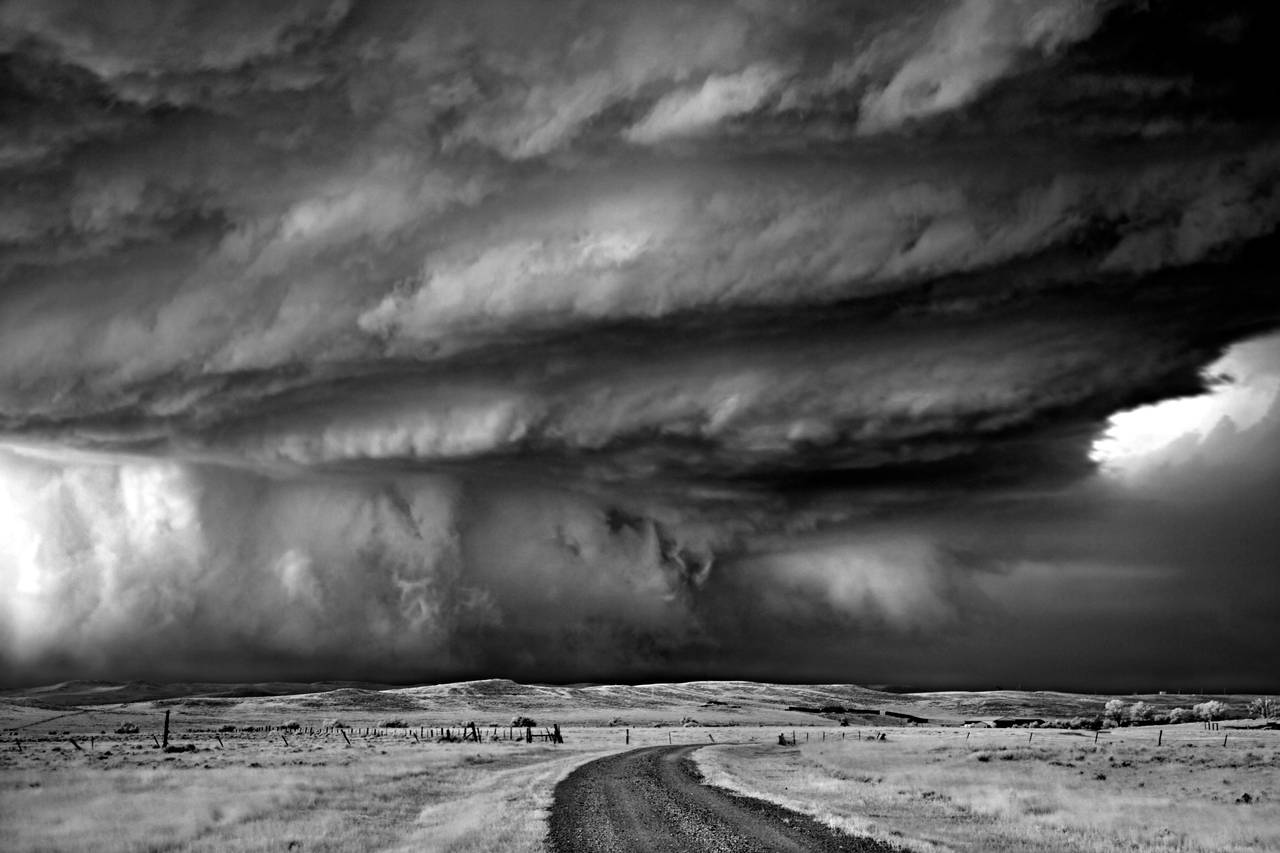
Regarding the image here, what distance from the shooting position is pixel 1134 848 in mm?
21922

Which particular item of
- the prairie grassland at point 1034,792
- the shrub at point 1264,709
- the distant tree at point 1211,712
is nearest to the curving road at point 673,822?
the prairie grassland at point 1034,792

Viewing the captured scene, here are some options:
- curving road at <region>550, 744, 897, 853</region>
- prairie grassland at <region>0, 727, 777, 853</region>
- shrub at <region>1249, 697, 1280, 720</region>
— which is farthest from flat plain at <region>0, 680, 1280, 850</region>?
shrub at <region>1249, 697, 1280, 720</region>

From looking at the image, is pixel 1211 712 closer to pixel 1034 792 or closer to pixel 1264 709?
pixel 1264 709

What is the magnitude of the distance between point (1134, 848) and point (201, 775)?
37207 millimetres

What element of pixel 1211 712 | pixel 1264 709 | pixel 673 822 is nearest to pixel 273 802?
pixel 673 822

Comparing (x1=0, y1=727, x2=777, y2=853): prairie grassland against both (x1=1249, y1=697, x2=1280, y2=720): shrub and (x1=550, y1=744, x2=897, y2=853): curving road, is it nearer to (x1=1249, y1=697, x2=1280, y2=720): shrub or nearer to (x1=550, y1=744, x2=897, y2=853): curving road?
(x1=550, y1=744, x2=897, y2=853): curving road

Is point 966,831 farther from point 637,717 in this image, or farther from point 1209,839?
point 637,717

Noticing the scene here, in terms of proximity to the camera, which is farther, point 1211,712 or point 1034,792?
point 1211,712

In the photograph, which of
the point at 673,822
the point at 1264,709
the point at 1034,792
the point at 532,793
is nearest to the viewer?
the point at 673,822

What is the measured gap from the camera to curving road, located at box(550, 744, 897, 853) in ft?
63.4

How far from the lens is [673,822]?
75.9 ft

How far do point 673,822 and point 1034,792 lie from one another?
21.9 metres

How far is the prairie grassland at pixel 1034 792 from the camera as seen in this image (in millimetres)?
23562

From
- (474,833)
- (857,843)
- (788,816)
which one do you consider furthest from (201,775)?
(857,843)
